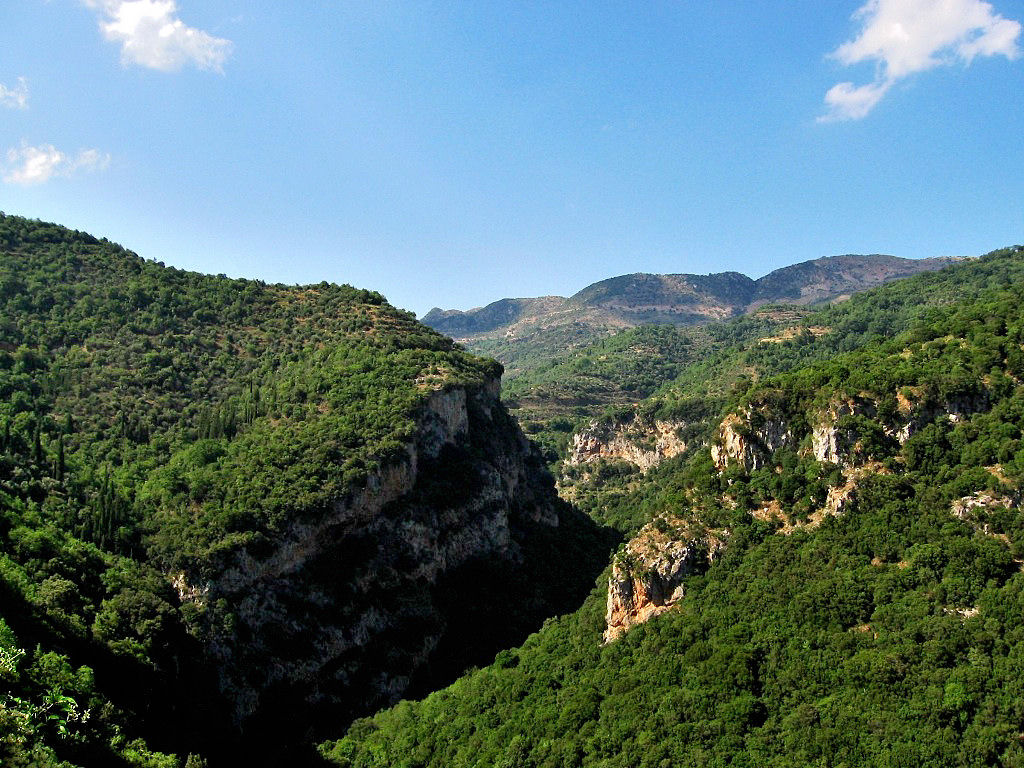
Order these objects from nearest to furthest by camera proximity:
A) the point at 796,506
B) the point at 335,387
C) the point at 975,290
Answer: the point at 796,506 < the point at 335,387 < the point at 975,290

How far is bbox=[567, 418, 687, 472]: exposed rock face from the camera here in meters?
167

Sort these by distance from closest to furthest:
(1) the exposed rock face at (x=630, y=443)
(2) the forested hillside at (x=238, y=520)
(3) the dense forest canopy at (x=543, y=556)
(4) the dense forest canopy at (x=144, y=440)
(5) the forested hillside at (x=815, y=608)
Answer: (5) the forested hillside at (x=815, y=608) < (3) the dense forest canopy at (x=543, y=556) < (4) the dense forest canopy at (x=144, y=440) < (2) the forested hillside at (x=238, y=520) < (1) the exposed rock face at (x=630, y=443)

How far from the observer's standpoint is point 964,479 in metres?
63.2

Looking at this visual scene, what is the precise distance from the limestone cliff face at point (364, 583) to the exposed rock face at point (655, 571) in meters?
26.4

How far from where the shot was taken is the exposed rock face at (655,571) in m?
71.8

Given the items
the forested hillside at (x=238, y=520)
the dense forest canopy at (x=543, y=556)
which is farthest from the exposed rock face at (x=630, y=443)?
the dense forest canopy at (x=543, y=556)

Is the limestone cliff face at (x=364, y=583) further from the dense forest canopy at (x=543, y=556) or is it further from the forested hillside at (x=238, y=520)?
the dense forest canopy at (x=543, y=556)

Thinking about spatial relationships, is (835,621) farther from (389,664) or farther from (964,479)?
(389,664)

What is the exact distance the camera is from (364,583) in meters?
90.1

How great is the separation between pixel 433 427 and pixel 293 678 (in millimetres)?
34440

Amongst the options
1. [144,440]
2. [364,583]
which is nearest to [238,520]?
[364,583]

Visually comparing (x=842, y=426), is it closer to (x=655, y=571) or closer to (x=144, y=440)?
(x=655, y=571)

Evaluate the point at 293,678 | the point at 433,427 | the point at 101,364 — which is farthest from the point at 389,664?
the point at 101,364

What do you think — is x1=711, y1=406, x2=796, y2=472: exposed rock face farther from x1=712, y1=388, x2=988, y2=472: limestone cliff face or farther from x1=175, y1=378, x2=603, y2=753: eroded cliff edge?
x1=175, y1=378, x2=603, y2=753: eroded cliff edge
